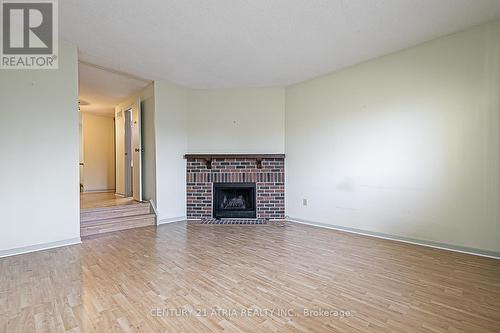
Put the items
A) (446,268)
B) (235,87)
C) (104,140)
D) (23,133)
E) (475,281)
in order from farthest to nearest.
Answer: (104,140), (235,87), (23,133), (446,268), (475,281)

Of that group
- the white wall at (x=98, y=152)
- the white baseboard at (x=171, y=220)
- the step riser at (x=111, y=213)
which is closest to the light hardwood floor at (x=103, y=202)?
the step riser at (x=111, y=213)

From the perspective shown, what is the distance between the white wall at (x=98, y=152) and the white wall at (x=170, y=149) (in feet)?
A: 12.5

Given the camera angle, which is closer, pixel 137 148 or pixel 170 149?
Answer: pixel 170 149

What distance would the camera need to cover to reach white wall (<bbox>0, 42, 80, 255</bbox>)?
2.88 m

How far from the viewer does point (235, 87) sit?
5000 mm

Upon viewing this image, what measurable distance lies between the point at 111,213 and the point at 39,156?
4.91ft

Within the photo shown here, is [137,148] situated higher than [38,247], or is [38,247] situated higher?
[137,148]

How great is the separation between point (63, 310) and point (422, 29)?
4.29 meters

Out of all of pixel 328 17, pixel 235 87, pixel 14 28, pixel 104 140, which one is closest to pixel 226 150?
pixel 235 87

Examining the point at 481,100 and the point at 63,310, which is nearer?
the point at 63,310

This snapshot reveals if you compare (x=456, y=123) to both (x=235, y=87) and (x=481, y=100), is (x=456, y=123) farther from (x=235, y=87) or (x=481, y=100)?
(x=235, y=87)

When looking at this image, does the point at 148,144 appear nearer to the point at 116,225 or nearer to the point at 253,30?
the point at 116,225

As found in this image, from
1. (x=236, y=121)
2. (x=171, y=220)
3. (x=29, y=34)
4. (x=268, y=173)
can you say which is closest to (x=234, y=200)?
(x=268, y=173)

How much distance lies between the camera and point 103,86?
4824mm
